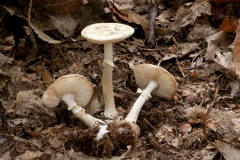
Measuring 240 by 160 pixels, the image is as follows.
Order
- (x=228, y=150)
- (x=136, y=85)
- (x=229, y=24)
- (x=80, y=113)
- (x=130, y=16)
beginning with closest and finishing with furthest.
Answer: (x=228, y=150), (x=80, y=113), (x=136, y=85), (x=229, y=24), (x=130, y=16)

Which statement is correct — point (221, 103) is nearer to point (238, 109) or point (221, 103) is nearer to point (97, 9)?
point (238, 109)

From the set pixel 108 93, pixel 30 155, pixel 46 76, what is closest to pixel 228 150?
pixel 108 93

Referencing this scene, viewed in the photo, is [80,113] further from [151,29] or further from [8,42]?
[151,29]

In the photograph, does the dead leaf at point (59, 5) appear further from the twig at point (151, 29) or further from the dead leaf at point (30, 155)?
the dead leaf at point (30, 155)

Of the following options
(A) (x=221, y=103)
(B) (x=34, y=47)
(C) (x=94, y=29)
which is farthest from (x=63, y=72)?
(A) (x=221, y=103)

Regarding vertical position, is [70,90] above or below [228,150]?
above

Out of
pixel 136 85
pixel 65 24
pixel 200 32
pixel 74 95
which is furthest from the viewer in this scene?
pixel 200 32

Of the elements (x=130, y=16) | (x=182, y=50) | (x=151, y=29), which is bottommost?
(x=182, y=50)
